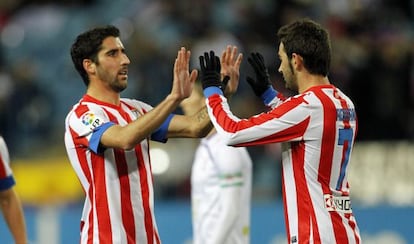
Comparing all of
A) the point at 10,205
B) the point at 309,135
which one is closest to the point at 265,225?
the point at 10,205

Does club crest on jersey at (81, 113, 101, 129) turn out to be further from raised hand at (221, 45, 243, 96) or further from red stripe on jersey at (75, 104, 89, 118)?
raised hand at (221, 45, 243, 96)

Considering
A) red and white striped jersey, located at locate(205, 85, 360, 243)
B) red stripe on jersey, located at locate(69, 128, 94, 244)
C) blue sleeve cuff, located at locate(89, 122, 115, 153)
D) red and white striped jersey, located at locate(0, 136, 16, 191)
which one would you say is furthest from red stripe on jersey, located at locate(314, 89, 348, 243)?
red and white striped jersey, located at locate(0, 136, 16, 191)

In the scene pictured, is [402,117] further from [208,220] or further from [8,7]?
[8,7]

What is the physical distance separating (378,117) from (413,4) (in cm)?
262

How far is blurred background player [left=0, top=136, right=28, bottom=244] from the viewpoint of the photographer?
7.76 m

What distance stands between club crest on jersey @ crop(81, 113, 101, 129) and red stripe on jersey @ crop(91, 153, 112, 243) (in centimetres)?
21

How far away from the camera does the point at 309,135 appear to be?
6.34 meters

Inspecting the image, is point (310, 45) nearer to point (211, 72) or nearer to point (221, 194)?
point (211, 72)

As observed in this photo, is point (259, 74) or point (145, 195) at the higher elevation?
point (259, 74)

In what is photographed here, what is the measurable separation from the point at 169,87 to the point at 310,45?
6525 millimetres

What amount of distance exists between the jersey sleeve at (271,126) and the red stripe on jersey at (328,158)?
4.9 inches

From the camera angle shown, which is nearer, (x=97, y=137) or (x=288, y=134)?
(x=288, y=134)

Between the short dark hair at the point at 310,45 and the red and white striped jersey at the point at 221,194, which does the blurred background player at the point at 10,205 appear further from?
the short dark hair at the point at 310,45

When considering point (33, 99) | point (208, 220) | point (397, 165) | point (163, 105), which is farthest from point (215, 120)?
point (33, 99)
